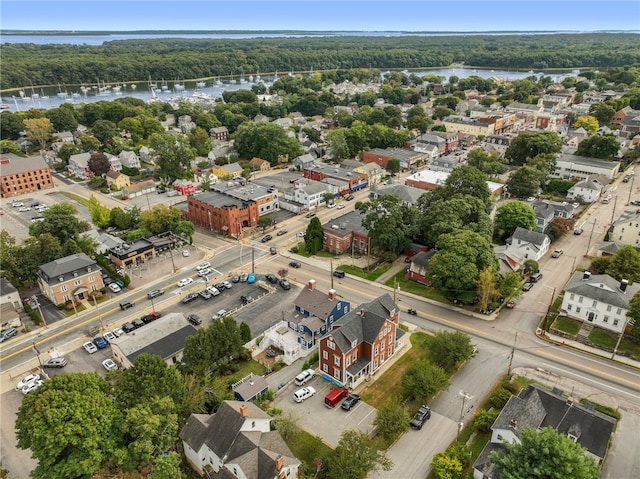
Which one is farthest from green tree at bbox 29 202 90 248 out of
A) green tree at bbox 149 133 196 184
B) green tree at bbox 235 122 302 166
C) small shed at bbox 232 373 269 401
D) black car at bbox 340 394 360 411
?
green tree at bbox 235 122 302 166

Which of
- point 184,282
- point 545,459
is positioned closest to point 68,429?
point 545,459

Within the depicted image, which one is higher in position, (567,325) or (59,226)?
(59,226)

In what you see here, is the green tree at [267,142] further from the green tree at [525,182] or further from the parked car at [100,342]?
the parked car at [100,342]

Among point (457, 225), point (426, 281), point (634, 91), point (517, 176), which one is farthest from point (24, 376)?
point (634, 91)

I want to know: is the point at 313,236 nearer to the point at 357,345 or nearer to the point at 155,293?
the point at 155,293

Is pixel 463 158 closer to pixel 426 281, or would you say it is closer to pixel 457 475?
pixel 426 281

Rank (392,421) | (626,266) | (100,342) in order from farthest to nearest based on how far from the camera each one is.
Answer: (626,266) → (100,342) → (392,421)
